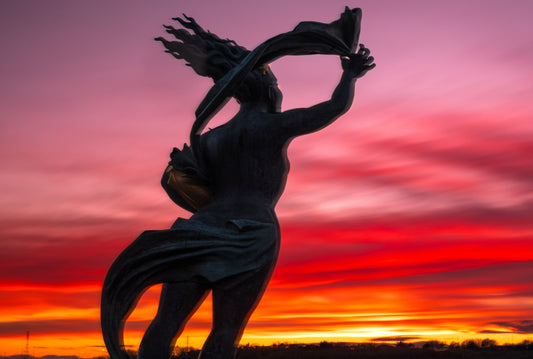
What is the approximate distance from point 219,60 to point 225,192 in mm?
1279

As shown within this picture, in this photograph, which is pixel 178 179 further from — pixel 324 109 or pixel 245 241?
pixel 324 109

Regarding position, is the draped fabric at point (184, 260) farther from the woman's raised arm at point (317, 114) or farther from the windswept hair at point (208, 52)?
the windswept hair at point (208, 52)

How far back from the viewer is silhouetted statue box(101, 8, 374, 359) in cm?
612

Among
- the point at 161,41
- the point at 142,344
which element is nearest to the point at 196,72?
the point at 161,41

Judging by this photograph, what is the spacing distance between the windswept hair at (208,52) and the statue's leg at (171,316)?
6.08ft

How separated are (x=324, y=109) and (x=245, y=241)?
1377 millimetres

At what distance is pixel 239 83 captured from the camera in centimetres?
647

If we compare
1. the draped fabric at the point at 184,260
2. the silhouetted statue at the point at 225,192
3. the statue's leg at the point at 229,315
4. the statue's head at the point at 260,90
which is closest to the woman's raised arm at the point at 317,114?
the silhouetted statue at the point at 225,192

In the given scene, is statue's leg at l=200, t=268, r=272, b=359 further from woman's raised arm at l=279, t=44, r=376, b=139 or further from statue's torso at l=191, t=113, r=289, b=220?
woman's raised arm at l=279, t=44, r=376, b=139

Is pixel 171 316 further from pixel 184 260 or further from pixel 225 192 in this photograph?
pixel 225 192

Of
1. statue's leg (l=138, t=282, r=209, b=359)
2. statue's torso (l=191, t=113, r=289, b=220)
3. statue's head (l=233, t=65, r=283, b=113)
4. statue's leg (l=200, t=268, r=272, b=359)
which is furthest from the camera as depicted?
statue's head (l=233, t=65, r=283, b=113)

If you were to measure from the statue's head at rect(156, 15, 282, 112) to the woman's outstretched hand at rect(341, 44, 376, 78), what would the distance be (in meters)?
0.70

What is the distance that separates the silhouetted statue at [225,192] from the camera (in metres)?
6.12

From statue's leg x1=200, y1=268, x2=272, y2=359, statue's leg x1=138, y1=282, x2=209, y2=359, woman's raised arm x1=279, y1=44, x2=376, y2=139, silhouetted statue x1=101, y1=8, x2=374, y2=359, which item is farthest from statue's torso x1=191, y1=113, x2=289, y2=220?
statue's leg x1=138, y1=282, x2=209, y2=359
